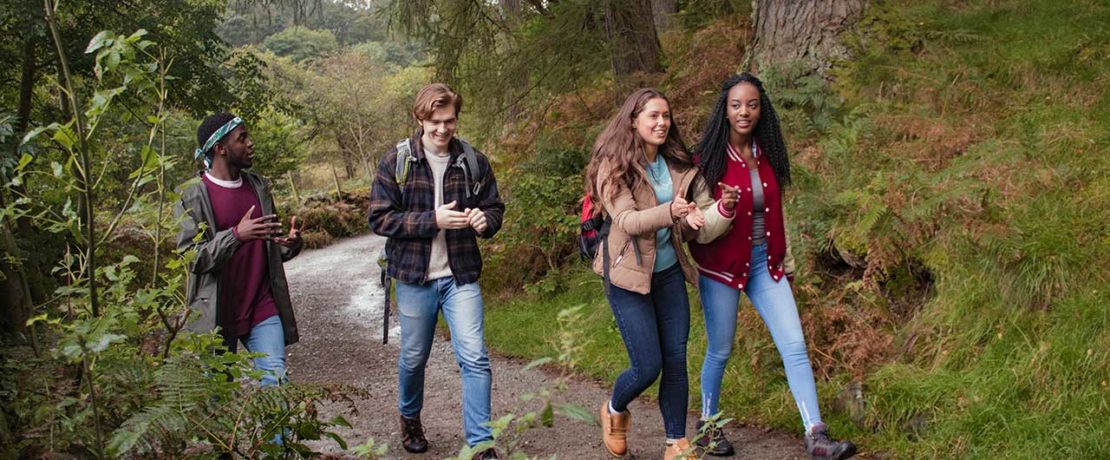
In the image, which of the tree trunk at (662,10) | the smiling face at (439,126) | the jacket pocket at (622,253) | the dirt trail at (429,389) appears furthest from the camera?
the tree trunk at (662,10)

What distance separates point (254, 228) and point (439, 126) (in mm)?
1081

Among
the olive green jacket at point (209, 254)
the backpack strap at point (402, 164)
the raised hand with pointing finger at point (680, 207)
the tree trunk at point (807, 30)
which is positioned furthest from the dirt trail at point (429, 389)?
the tree trunk at point (807, 30)

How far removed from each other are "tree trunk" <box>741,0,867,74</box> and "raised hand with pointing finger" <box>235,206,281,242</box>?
5778 millimetres

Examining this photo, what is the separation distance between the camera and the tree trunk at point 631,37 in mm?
11422

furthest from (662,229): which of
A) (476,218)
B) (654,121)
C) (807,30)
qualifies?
(807,30)

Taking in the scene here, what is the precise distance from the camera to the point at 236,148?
193 inches

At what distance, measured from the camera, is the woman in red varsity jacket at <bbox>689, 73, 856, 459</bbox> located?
481cm

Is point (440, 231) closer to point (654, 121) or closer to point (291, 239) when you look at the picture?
point (291, 239)

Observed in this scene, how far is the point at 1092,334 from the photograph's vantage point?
15.7ft

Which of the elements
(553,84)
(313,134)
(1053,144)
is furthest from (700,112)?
(313,134)

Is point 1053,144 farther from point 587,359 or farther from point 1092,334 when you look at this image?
point 587,359

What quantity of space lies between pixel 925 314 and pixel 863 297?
19.2 inches

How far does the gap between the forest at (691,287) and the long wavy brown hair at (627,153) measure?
126 centimetres

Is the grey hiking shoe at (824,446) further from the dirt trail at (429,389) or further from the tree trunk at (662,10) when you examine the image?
the tree trunk at (662,10)
